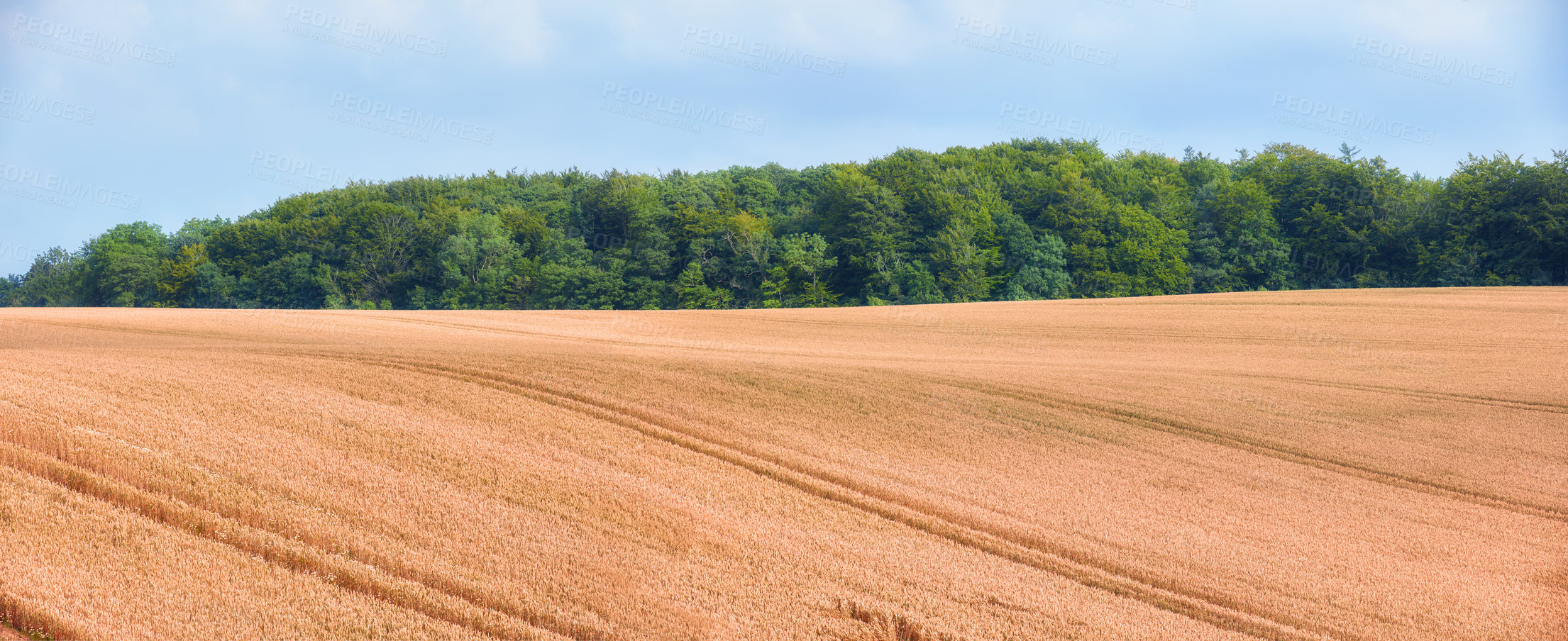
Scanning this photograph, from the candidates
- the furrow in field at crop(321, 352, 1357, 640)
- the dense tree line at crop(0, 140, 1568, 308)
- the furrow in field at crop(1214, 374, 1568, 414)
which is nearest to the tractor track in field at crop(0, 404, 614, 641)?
the furrow in field at crop(321, 352, 1357, 640)

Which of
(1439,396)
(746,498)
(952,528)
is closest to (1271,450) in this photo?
(1439,396)

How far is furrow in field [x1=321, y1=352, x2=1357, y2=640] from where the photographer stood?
22.6ft

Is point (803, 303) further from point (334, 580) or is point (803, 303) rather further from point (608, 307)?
point (334, 580)

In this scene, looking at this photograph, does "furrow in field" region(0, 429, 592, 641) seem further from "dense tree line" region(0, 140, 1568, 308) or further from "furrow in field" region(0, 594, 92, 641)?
"dense tree line" region(0, 140, 1568, 308)

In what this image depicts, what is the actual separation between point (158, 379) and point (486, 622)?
7.01 metres

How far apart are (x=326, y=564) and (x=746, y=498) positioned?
3.77 meters

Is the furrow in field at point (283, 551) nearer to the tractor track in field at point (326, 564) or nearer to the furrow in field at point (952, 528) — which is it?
the tractor track in field at point (326, 564)

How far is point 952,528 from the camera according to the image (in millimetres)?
8352

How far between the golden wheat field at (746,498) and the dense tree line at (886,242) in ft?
144

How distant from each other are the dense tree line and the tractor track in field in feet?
172

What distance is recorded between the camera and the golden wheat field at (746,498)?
5891 millimetres

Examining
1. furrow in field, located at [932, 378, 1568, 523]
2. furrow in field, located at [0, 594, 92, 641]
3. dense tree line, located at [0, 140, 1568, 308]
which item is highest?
dense tree line, located at [0, 140, 1568, 308]

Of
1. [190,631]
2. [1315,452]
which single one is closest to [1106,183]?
[1315,452]

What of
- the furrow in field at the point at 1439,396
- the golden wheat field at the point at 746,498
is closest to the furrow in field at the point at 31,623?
the golden wheat field at the point at 746,498
